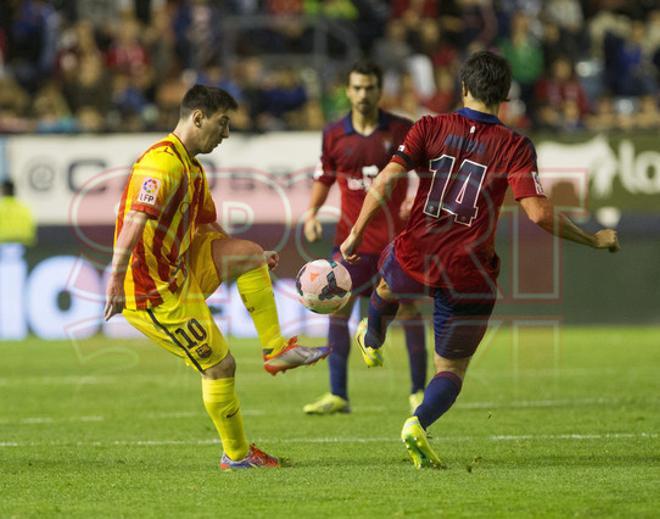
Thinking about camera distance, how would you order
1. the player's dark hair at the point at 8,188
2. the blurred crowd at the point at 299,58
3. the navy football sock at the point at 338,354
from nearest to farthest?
the navy football sock at the point at 338,354, the player's dark hair at the point at 8,188, the blurred crowd at the point at 299,58

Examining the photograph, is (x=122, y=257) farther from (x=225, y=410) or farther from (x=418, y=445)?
(x=418, y=445)

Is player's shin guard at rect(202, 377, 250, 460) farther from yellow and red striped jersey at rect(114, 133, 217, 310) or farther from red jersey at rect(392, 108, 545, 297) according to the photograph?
red jersey at rect(392, 108, 545, 297)

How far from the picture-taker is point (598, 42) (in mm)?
21422

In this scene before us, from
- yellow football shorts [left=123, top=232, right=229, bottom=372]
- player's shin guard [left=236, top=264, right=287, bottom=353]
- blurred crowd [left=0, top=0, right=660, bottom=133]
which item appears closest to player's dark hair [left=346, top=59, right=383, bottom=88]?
player's shin guard [left=236, top=264, right=287, bottom=353]

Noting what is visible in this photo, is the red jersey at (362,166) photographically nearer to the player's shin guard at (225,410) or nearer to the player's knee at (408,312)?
the player's knee at (408,312)

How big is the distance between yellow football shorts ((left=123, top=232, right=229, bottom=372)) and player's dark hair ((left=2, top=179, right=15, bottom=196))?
10554mm

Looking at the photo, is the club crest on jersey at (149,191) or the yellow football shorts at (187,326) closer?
the club crest on jersey at (149,191)

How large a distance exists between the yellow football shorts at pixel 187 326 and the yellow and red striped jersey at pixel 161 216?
5 centimetres

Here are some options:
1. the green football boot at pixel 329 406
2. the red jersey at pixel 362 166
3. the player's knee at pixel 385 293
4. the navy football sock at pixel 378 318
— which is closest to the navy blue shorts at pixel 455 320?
the player's knee at pixel 385 293

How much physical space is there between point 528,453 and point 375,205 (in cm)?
199

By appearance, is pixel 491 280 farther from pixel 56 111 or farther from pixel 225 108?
pixel 56 111

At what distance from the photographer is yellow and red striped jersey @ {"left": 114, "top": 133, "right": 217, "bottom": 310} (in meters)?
7.42

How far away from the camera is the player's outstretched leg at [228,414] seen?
7746 millimetres

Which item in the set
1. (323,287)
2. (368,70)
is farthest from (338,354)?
(323,287)
